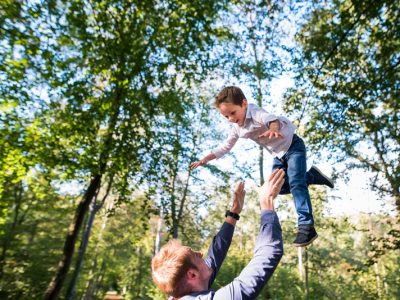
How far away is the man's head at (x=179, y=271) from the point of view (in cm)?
239

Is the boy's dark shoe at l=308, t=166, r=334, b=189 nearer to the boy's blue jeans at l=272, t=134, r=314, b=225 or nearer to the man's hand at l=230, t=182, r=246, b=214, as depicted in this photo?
the boy's blue jeans at l=272, t=134, r=314, b=225

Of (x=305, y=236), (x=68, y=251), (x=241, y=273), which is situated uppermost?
(x=68, y=251)

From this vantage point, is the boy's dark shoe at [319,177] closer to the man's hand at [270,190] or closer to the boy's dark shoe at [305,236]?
the boy's dark shoe at [305,236]

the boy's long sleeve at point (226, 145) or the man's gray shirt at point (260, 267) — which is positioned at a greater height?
the boy's long sleeve at point (226, 145)

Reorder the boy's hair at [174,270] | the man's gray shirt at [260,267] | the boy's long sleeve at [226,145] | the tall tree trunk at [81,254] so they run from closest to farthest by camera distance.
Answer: the man's gray shirt at [260,267] < the boy's hair at [174,270] < the boy's long sleeve at [226,145] < the tall tree trunk at [81,254]

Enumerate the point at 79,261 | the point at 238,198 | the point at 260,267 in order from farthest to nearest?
the point at 79,261 < the point at 238,198 < the point at 260,267

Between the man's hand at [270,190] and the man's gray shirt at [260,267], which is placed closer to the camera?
the man's gray shirt at [260,267]

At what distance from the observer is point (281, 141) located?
346cm

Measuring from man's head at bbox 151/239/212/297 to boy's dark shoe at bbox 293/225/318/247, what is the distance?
94 centimetres

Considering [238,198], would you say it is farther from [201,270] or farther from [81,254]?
[81,254]

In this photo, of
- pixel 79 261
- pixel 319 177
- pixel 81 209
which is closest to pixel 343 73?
pixel 319 177

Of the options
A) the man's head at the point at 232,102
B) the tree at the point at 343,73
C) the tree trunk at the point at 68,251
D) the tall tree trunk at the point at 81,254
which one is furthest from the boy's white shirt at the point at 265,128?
the tall tree trunk at the point at 81,254

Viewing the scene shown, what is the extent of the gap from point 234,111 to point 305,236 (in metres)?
1.43

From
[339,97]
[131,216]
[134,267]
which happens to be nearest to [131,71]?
[339,97]
